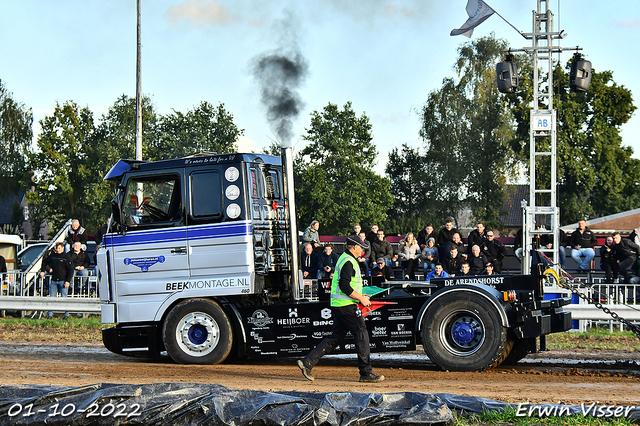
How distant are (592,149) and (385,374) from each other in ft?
134

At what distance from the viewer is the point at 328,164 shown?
49438mm

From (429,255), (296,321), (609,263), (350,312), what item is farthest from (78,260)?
(609,263)

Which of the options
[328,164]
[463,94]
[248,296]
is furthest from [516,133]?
[248,296]

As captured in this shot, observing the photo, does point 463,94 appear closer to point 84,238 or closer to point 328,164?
point 328,164

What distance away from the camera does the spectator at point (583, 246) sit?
57.4ft

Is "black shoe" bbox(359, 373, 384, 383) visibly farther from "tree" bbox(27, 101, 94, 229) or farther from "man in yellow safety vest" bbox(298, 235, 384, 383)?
"tree" bbox(27, 101, 94, 229)

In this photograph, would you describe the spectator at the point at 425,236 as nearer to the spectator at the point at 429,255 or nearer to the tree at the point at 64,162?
the spectator at the point at 429,255

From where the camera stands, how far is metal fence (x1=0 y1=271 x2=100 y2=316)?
16.5 metres

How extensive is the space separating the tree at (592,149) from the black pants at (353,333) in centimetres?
3769

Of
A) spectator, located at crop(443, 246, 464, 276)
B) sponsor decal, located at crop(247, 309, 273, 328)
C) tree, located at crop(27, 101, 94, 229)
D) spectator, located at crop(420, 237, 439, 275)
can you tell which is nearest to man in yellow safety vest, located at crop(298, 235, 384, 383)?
sponsor decal, located at crop(247, 309, 273, 328)

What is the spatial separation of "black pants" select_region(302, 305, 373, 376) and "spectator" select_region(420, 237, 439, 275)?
8.18m

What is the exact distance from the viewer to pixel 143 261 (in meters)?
Answer: 10.3

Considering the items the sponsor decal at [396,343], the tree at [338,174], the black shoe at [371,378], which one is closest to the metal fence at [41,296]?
the sponsor decal at [396,343]

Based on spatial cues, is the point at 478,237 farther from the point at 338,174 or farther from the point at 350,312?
the point at 338,174
